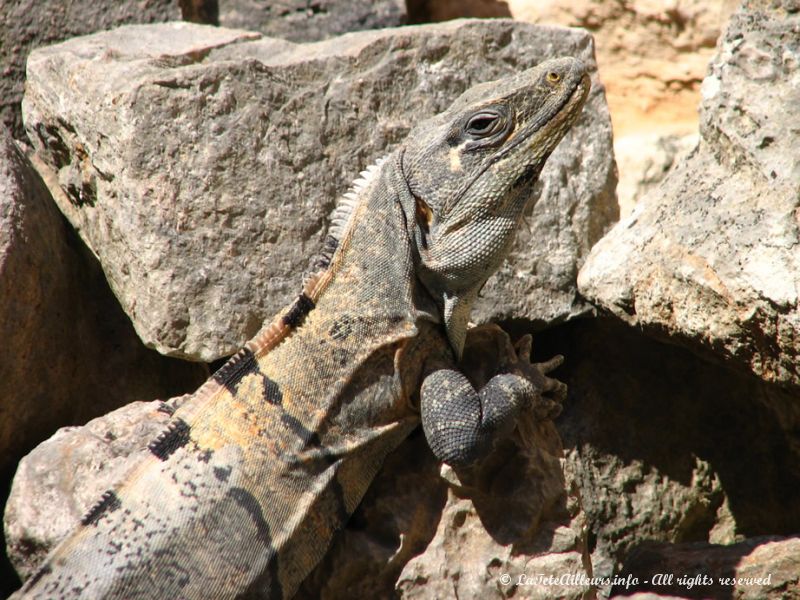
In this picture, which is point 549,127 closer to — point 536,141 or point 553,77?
point 536,141

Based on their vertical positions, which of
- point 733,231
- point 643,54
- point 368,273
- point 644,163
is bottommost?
point 644,163

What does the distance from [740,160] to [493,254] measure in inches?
44.9

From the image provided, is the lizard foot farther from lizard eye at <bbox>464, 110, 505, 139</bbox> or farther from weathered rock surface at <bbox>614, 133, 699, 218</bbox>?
weathered rock surface at <bbox>614, 133, 699, 218</bbox>

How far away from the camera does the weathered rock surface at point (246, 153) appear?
170 inches

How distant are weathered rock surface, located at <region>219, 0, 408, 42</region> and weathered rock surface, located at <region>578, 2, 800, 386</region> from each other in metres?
2.47

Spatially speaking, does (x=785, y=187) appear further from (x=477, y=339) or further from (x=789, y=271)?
(x=477, y=339)

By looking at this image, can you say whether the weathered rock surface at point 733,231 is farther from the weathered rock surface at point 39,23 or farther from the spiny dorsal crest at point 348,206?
the weathered rock surface at point 39,23

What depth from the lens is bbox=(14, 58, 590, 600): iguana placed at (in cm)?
354

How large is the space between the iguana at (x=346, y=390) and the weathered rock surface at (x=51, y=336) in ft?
3.53

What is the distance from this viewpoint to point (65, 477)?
159 inches

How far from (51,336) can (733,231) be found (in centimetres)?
313

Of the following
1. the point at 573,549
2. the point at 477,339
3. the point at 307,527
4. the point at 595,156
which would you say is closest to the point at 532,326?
the point at 477,339

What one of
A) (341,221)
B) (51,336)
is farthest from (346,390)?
(51,336)

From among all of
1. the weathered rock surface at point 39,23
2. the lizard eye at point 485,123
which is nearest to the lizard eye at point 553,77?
the lizard eye at point 485,123
